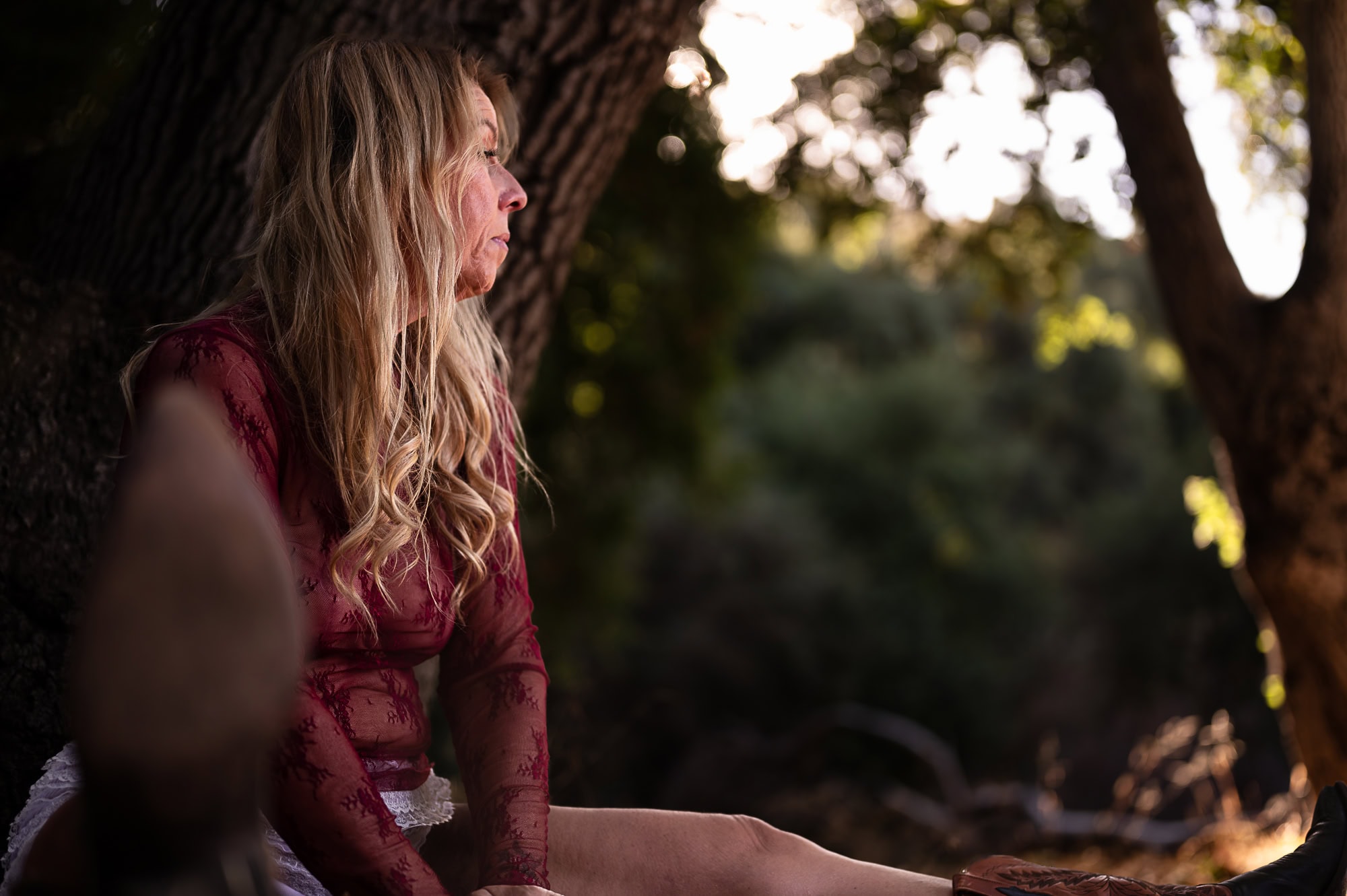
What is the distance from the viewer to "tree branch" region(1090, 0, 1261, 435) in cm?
380

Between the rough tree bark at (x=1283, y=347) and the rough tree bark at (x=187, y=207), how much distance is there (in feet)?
6.71

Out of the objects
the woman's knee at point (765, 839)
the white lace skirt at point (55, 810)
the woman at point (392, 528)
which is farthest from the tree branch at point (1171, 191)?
the white lace skirt at point (55, 810)

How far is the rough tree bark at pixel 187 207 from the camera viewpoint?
220 centimetres

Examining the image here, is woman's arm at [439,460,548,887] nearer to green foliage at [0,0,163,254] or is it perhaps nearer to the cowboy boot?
the cowboy boot

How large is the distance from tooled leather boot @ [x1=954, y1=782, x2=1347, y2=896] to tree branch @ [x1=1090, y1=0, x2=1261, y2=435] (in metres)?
2.34

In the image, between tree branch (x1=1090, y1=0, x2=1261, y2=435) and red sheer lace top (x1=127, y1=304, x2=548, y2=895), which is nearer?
red sheer lace top (x1=127, y1=304, x2=548, y2=895)

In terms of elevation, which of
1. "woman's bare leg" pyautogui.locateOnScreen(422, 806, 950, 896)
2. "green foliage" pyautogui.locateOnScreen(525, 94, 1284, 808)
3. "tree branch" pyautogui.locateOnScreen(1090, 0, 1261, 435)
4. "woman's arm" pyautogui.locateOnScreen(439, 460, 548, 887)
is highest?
"tree branch" pyautogui.locateOnScreen(1090, 0, 1261, 435)

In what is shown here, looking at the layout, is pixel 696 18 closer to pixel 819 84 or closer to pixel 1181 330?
pixel 819 84

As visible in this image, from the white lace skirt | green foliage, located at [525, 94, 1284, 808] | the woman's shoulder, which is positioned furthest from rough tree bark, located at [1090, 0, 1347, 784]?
the woman's shoulder

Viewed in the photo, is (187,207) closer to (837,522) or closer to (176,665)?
(176,665)

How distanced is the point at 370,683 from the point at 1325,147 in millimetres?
3250

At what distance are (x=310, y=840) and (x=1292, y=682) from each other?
3338 mm

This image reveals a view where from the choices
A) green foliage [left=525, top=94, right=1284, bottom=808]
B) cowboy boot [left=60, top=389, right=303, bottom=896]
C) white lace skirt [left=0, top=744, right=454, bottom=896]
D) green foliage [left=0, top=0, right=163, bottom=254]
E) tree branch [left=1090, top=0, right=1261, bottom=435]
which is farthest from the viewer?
green foliage [left=525, top=94, right=1284, bottom=808]

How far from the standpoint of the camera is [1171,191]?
3.89 meters
